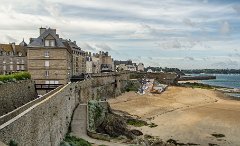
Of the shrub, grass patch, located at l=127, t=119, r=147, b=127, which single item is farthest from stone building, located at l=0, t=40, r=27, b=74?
the shrub

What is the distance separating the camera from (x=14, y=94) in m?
26.4

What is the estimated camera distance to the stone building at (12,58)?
Result: 62031mm

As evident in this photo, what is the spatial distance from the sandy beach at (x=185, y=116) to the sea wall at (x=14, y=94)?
12.6m

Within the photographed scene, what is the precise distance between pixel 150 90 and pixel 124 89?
6373 millimetres

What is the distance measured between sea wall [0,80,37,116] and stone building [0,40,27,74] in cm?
2940

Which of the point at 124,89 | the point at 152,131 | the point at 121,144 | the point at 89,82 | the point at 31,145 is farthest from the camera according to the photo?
the point at 124,89

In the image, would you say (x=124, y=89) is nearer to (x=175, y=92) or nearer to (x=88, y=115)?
(x=175, y=92)

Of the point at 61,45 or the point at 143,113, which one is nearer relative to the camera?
the point at 61,45

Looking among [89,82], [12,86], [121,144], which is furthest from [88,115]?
[89,82]

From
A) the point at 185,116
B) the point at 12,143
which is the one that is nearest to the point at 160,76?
the point at 185,116

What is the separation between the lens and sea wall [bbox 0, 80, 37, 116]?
23016mm

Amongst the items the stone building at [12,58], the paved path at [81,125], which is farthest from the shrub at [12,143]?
the stone building at [12,58]

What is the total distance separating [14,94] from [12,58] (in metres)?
37.0

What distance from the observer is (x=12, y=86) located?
85.2 ft
